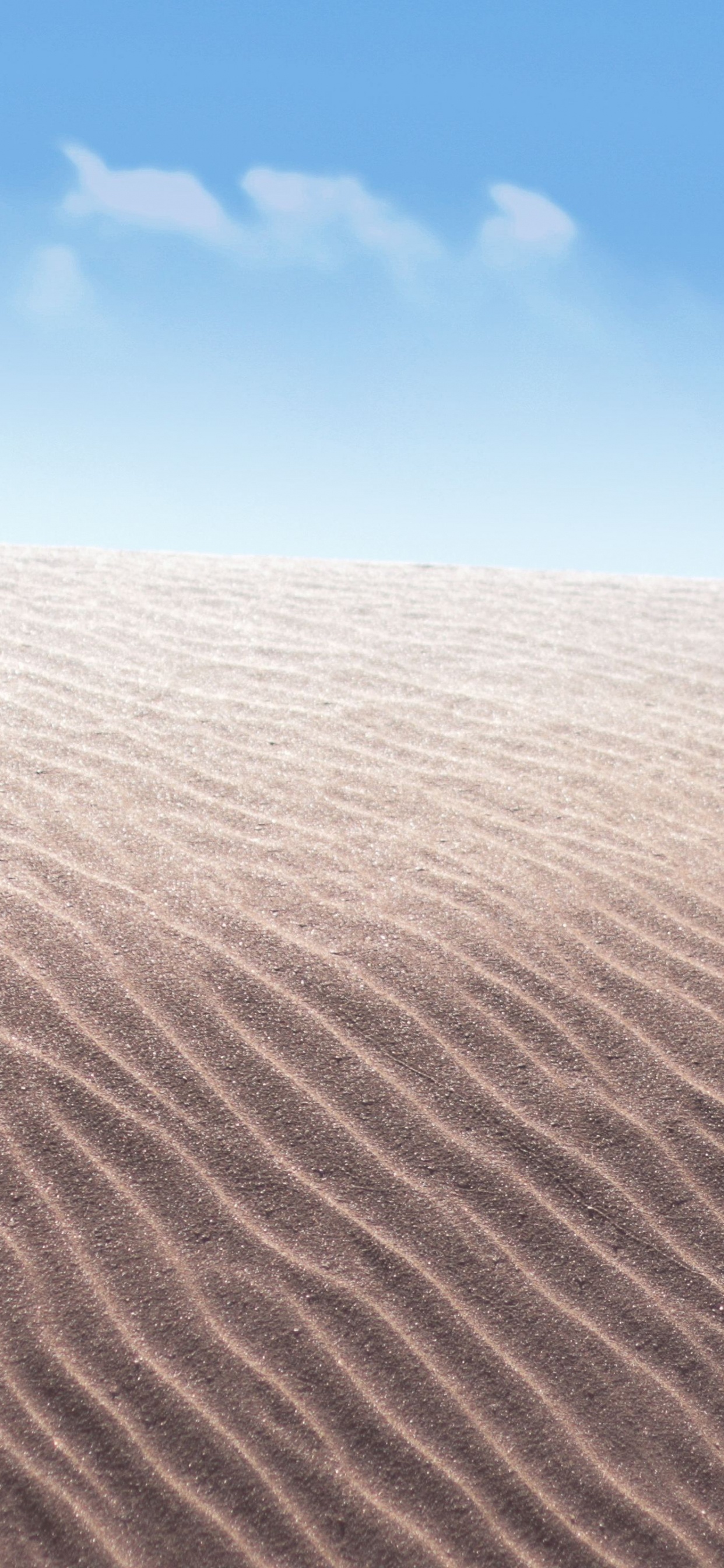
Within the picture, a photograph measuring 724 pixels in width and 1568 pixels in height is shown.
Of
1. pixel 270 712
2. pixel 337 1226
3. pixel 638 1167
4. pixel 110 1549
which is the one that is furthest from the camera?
pixel 270 712

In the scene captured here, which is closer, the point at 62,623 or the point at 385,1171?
the point at 385,1171

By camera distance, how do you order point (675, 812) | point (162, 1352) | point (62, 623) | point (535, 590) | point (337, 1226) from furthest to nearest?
point (535, 590), point (62, 623), point (675, 812), point (337, 1226), point (162, 1352)

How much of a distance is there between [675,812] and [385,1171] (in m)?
2.00

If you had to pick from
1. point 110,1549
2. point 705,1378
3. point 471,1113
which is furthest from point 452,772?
point 110,1549

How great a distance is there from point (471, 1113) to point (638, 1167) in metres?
0.42

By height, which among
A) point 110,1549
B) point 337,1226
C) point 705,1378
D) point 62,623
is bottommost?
point 110,1549

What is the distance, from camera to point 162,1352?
2.06 meters

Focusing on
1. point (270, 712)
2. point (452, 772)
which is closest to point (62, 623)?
point (270, 712)

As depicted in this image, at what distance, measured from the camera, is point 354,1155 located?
7.88 feet

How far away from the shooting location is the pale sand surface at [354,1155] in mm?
1942

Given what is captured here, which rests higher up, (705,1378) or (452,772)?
(452,772)

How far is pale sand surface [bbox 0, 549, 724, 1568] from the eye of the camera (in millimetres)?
1942

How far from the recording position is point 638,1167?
2.47m

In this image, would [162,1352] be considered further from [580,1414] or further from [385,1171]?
[580,1414]
